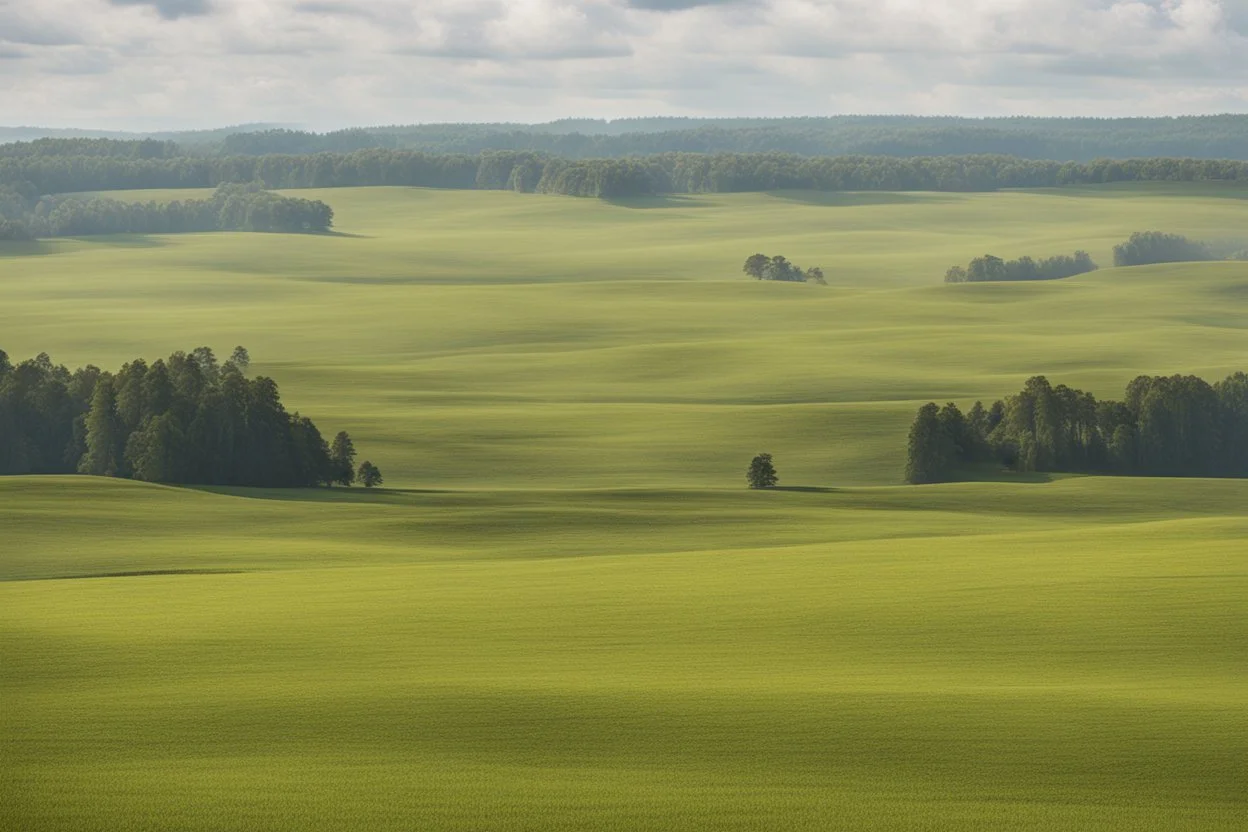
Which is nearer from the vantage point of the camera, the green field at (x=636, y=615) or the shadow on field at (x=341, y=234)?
the green field at (x=636, y=615)

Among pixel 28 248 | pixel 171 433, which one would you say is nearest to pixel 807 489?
pixel 171 433

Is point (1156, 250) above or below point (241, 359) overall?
above

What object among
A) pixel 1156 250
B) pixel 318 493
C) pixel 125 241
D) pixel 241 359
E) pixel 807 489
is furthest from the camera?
pixel 125 241

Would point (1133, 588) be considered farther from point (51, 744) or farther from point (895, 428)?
point (895, 428)

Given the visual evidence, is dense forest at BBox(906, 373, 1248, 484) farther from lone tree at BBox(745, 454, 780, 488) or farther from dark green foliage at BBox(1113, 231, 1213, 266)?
dark green foliage at BBox(1113, 231, 1213, 266)

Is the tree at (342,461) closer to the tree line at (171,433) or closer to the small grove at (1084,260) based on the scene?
the tree line at (171,433)

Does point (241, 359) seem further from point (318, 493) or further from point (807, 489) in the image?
point (807, 489)

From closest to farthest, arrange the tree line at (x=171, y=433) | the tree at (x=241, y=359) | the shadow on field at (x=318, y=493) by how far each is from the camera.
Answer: the shadow on field at (x=318, y=493) → the tree line at (x=171, y=433) → the tree at (x=241, y=359)

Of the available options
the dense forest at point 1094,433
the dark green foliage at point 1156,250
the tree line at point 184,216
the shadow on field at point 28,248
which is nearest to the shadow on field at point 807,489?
the dense forest at point 1094,433
